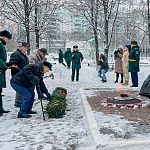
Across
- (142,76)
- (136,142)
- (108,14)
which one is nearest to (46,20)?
(108,14)

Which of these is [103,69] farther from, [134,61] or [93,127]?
[93,127]

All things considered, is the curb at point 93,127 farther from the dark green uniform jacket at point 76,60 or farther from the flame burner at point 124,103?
the dark green uniform jacket at point 76,60

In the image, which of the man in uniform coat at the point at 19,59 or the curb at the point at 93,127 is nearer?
the curb at the point at 93,127

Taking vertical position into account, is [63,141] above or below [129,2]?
below

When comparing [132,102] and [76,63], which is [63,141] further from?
[76,63]

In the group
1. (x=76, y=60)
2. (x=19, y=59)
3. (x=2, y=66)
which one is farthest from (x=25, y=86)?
(x=76, y=60)

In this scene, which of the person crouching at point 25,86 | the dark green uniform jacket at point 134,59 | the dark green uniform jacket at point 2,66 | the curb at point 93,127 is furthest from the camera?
the dark green uniform jacket at point 134,59

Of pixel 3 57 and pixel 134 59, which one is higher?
pixel 3 57

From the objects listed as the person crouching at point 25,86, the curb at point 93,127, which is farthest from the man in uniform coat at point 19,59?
the curb at point 93,127

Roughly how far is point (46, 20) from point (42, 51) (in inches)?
537

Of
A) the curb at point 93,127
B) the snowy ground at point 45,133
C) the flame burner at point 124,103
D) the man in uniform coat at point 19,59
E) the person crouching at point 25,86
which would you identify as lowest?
the snowy ground at point 45,133

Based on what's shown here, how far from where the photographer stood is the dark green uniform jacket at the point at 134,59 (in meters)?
14.1

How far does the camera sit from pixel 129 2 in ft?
94.7

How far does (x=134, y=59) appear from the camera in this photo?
1421 centimetres
